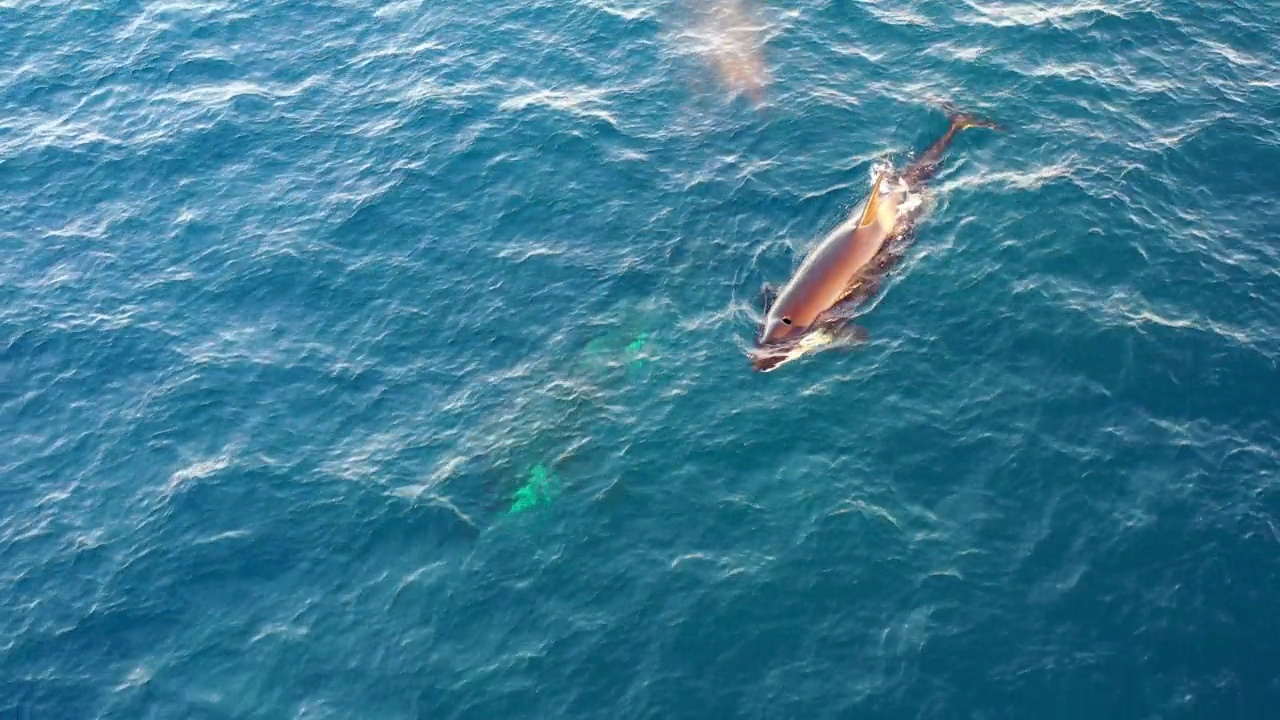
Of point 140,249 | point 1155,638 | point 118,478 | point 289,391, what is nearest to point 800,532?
point 1155,638

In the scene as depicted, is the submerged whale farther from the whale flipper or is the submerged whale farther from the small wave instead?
the small wave

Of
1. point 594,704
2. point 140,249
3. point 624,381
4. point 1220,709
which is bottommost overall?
point 1220,709

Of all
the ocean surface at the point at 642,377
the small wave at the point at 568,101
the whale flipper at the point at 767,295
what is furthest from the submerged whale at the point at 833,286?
the small wave at the point at 568,101

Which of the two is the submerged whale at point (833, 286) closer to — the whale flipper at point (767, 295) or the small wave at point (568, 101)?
the whale flipper at point (767, 295)

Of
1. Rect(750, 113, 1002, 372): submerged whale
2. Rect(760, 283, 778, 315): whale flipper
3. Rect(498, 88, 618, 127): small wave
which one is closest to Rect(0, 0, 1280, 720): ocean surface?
Rect(498, 88, 618, 127): small wave

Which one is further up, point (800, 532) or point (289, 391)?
point (289, 391)

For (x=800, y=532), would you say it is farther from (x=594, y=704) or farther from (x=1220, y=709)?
(x=1220, y=709)

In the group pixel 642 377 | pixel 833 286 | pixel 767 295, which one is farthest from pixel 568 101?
pixel 833 286
